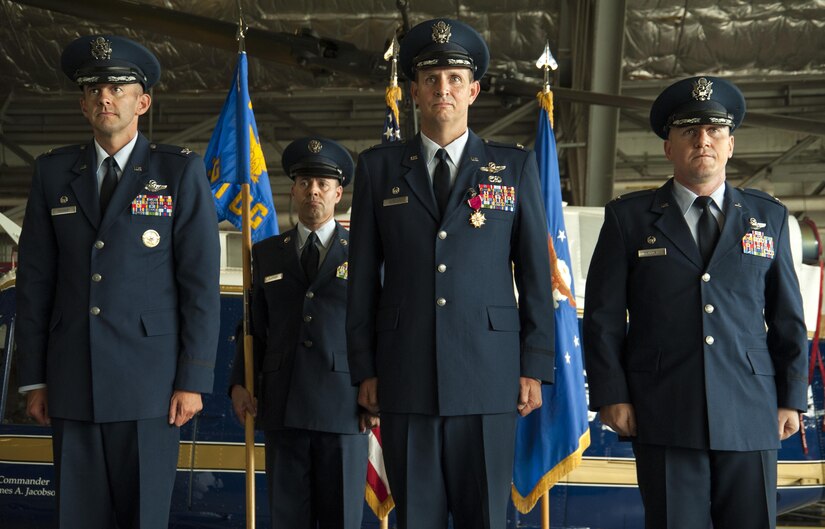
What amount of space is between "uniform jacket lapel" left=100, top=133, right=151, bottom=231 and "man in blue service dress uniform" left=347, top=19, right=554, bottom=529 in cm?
66

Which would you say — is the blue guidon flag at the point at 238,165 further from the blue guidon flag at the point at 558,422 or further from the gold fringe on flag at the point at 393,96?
the blue guidon flag at the point at 558,422

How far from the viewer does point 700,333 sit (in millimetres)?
2799

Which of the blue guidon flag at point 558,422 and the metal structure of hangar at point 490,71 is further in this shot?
the metal structure of hangar at point 490,71

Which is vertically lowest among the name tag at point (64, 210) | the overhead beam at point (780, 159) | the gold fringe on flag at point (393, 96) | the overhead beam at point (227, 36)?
the name tag at point (64, 210)

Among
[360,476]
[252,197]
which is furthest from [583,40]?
[360,476]

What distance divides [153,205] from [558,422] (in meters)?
2.38

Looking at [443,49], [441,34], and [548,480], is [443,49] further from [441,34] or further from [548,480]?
[548,480]

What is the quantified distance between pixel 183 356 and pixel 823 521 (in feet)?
22.2

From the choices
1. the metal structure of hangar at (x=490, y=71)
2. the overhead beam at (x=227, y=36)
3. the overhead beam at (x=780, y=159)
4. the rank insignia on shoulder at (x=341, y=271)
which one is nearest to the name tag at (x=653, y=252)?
the rank insignia on shoulder at (x=341, y=271)

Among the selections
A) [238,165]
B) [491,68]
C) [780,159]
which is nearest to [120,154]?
[238,165]

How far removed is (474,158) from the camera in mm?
2797

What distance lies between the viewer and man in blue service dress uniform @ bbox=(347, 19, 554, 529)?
8.58 feet

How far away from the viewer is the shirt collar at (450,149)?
2.81 meters

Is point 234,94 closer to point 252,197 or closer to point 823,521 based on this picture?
point 252,197
